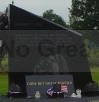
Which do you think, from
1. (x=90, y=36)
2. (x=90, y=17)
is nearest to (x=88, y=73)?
(x=90, y=36)

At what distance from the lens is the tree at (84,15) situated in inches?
1230

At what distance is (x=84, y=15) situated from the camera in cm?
3238

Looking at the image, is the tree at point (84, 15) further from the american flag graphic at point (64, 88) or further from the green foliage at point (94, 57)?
the american flag graphic at point (64, 88)

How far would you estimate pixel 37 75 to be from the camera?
394 inches

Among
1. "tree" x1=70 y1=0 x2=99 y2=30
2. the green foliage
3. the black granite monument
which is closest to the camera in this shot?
the black granite monument

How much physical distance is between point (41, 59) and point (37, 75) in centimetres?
41

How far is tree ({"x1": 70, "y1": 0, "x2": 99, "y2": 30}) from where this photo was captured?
3125cm

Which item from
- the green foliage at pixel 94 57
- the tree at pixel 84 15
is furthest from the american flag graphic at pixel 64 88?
the tree at pixel 84 15

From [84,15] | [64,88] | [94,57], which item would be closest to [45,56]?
[64,88]

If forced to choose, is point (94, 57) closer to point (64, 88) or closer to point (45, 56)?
point (45, 56)

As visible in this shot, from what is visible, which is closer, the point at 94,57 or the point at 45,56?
the point at 45,56

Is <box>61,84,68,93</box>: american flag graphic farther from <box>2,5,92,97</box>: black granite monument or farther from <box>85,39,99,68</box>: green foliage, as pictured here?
<box>85,39,99,68</box>: green foliage

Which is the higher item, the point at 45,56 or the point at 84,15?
the point at 84,15

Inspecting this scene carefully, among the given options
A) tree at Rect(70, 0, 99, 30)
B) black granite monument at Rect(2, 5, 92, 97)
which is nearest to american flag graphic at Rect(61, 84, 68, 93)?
black granite monument at Rect(2, 5, 92, 97)
